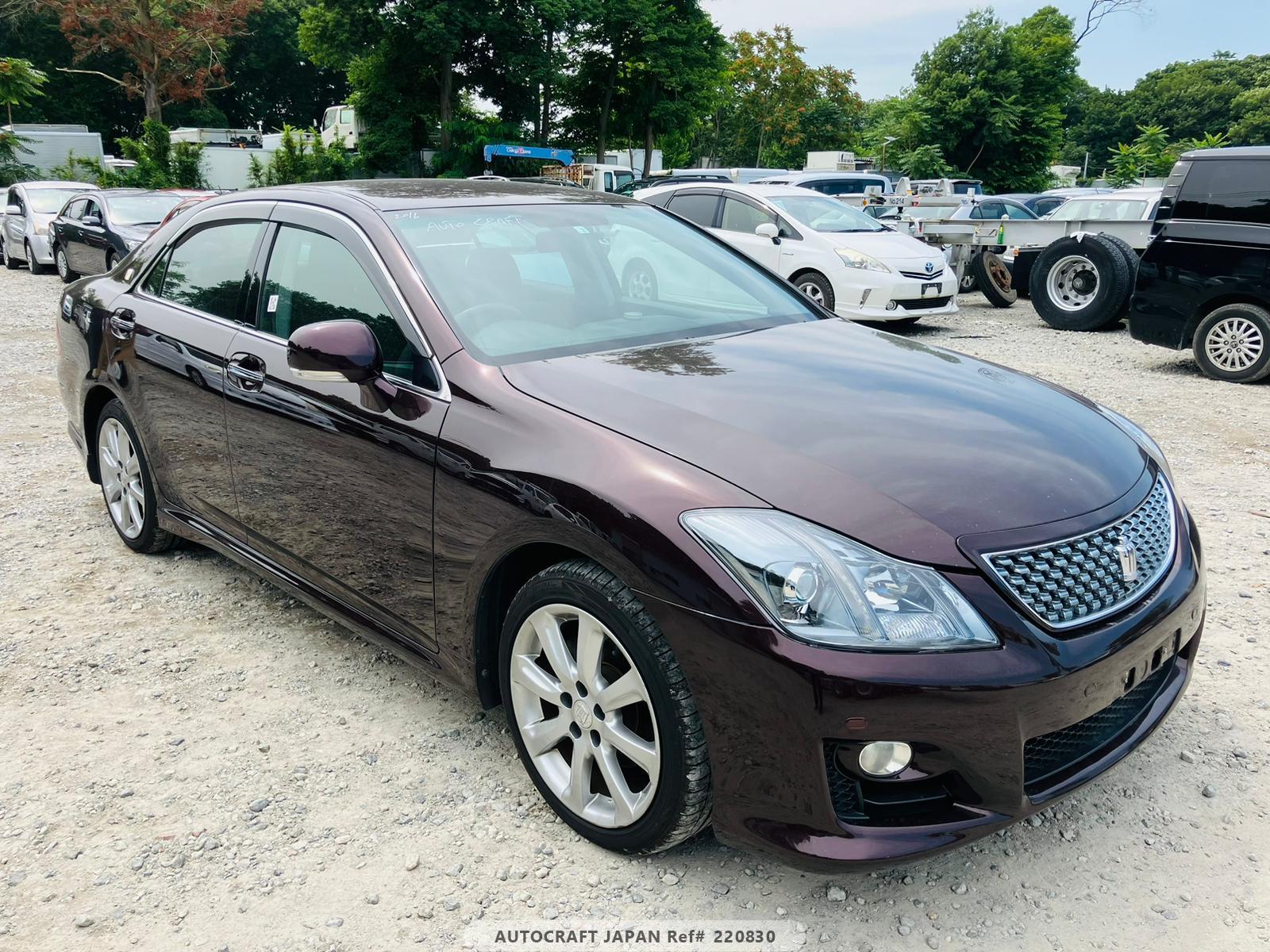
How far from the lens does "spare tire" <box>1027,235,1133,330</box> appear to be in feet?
35.4

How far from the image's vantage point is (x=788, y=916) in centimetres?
231

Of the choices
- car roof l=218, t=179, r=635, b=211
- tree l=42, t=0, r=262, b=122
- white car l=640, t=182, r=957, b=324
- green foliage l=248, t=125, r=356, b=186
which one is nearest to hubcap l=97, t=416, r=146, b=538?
car roof l=218, t=179, r=635, b=211

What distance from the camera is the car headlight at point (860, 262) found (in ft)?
35.3

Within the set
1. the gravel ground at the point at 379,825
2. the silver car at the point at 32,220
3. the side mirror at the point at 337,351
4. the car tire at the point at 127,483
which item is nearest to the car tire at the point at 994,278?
the gravel ground at the point at 379,825

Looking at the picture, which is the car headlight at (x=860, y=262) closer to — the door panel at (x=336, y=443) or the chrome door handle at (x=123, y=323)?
the chrome door handle at (x=123, y=323)

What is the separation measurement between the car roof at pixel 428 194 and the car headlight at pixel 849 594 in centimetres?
191

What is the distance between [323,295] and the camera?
3.24 meters

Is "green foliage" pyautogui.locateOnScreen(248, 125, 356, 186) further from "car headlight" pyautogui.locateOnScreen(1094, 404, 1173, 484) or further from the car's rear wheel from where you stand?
"car headlight" pyautogui.locateOnScreen(1094, 404, 1173, 484)

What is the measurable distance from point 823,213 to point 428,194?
9029 mm

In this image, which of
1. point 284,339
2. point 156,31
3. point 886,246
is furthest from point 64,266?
point 156,31

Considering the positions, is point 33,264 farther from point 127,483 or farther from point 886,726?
point 886,726

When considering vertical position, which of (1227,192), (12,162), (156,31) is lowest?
(1227,192)

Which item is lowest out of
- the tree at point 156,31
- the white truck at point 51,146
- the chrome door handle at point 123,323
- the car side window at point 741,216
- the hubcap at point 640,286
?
the chrome door handle at point 123,323

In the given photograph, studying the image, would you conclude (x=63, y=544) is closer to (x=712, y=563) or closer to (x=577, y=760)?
(x=577, y=760)
